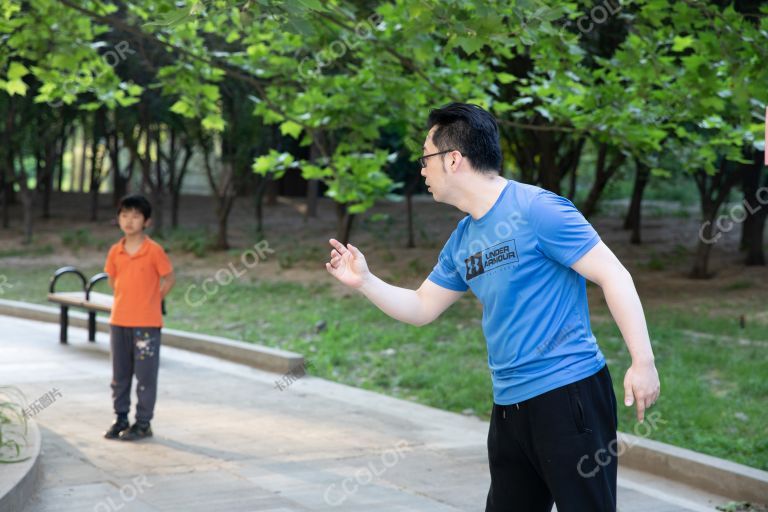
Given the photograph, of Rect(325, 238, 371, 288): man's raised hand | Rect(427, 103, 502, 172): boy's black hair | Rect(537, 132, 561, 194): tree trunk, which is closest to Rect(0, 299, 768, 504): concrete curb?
Rect(325, 238, 371, 288): man's raised hand

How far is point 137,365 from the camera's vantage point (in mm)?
7449

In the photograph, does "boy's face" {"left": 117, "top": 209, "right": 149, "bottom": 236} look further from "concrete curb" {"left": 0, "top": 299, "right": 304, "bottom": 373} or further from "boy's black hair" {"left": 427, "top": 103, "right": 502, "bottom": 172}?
"boy's black hair" {"left": 427, "top": 103, "right": 502, "bottom": 172}

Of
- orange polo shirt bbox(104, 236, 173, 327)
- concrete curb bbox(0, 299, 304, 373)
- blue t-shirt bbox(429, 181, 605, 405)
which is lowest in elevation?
concrete curb bbox(0, 299, 304, 373)

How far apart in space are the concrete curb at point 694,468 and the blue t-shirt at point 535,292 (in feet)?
11.3

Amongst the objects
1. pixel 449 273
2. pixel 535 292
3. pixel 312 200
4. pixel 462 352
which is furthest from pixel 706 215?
pixel 535 292

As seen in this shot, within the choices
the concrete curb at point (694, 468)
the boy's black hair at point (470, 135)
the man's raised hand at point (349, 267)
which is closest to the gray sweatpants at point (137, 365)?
the concrete curb at point (694, 468)

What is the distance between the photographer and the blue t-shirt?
3.26m

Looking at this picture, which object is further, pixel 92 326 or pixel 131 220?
pixel 92 326

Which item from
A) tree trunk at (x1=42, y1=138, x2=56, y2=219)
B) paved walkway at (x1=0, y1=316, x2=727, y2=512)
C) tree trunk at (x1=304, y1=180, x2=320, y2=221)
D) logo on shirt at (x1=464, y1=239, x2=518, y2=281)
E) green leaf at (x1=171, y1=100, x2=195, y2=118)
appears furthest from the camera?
tree trunk at (x1=42, y1=138, x2=56, y2=219)

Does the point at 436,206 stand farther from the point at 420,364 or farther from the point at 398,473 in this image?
the point at 398,473

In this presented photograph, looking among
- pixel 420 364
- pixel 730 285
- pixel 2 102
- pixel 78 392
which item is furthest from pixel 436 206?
pixel 78 392

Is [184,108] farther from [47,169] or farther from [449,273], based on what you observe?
[47,169]

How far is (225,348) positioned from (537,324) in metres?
8.43

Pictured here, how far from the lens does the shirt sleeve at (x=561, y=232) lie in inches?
127
